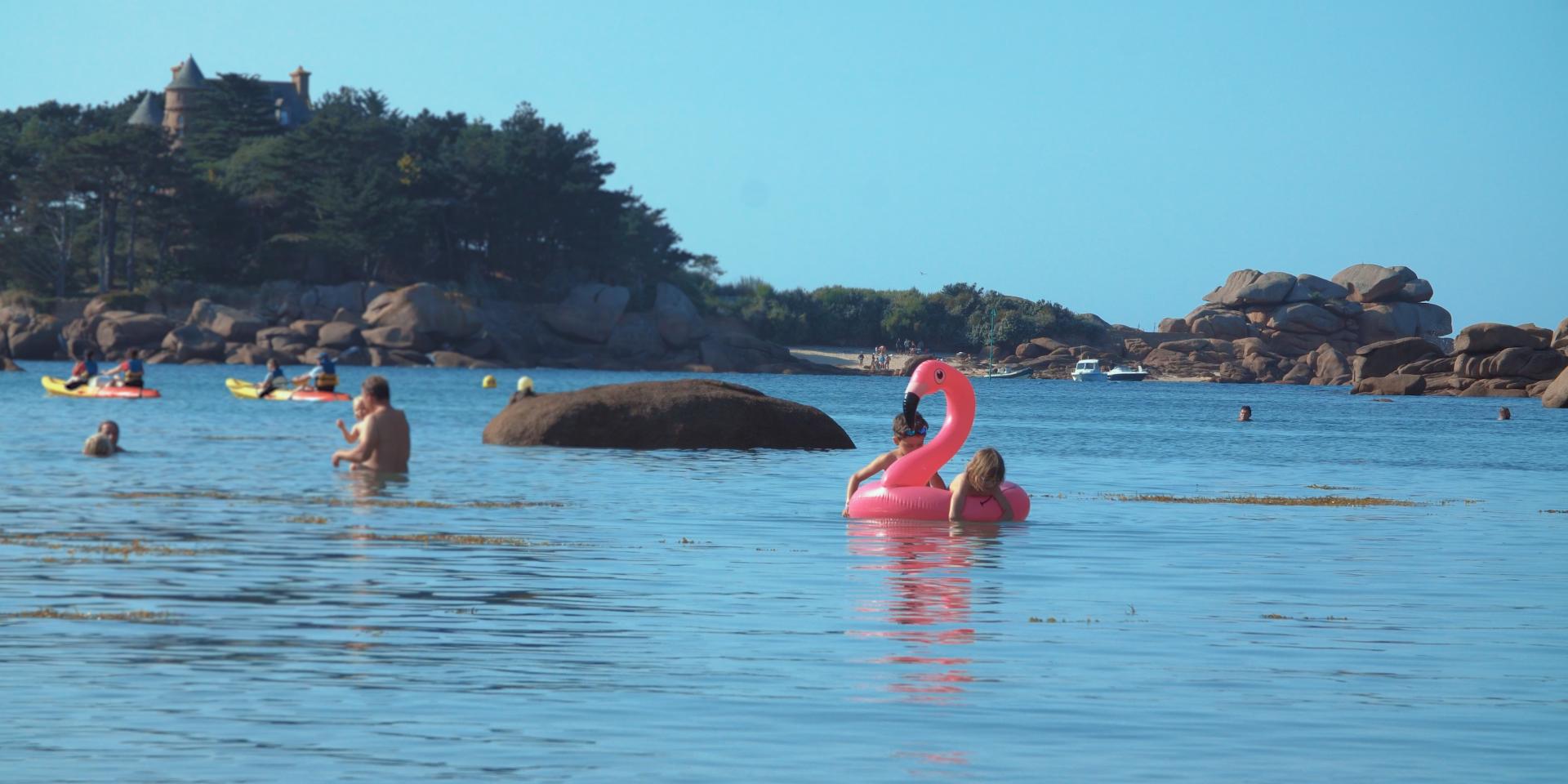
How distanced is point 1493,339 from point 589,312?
2206 inches

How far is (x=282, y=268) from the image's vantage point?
115000 mm

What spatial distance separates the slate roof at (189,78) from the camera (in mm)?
142375

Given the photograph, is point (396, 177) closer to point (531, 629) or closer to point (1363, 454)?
point (1363, 454)

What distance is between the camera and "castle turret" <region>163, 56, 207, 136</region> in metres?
142

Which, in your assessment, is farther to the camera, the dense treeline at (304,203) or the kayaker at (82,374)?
the dense treeline at (304,203)

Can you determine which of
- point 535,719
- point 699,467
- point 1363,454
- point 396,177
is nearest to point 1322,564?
point 535,719

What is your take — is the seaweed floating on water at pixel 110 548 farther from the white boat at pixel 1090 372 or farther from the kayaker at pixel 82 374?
the white boat at pixel 1090 372

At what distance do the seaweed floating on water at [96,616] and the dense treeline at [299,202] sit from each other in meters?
98.2

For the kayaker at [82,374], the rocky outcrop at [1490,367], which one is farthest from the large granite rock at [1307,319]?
the kayaker at [82,374]

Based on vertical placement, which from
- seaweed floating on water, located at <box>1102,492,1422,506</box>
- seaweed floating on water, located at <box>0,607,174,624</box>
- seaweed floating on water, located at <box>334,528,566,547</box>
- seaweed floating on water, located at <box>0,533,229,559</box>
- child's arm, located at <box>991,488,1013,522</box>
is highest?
child's arm, located at <box>991,488,1013,522</box>

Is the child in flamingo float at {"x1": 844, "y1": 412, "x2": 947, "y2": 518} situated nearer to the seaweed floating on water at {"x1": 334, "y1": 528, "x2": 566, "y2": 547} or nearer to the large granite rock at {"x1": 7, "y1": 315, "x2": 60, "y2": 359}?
the seaweed floating on water at {"x1": 334, "y1": 528, "x2": 566, "y2": 547}

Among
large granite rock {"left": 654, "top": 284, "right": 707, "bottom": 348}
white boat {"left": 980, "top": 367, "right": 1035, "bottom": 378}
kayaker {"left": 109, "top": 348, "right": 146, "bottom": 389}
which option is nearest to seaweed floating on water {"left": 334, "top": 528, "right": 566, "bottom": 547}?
kayaker {"left": 109, "top": 348, "right": 146, "bottom": 389}

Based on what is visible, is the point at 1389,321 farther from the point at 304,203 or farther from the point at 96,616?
the point at 96,616

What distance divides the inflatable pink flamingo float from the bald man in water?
6.93 m
